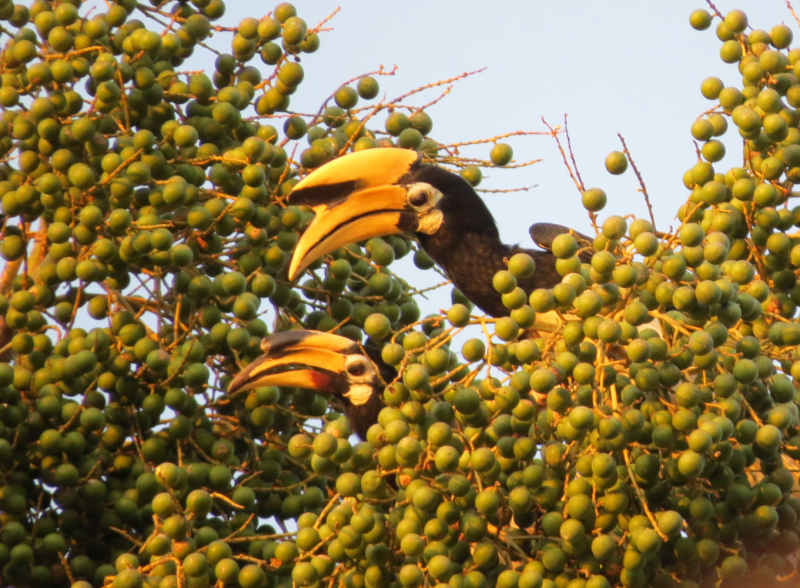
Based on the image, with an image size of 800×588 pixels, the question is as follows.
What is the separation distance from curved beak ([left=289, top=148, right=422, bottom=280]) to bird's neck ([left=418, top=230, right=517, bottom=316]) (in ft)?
0.44

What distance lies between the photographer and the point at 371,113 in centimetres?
271

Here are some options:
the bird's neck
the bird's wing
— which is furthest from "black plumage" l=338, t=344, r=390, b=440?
the bird's wing

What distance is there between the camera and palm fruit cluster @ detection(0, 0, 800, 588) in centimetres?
181

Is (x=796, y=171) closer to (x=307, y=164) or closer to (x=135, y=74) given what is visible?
(x=307, y=164)

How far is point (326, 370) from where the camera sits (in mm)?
2707

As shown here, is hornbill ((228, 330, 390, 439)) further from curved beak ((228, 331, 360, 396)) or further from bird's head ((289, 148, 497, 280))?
bird's head ((289, 148, 497, 280))

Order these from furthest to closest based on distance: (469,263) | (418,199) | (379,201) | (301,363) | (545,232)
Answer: (545,232) → (469,263) → (418,199) → (379,201) → (301,363)

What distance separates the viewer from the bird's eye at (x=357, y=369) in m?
2.79

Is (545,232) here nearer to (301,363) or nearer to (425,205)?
(425,205)

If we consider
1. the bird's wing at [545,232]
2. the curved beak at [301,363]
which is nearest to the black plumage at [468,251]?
the bird's wing at [545,232]

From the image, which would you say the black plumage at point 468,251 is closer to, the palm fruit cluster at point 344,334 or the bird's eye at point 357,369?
the palm fruit cluster at point 344,334

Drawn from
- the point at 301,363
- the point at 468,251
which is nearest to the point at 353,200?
the point at 301,363

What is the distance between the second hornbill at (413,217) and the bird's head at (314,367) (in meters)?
0.18

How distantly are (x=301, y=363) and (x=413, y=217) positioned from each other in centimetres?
51
